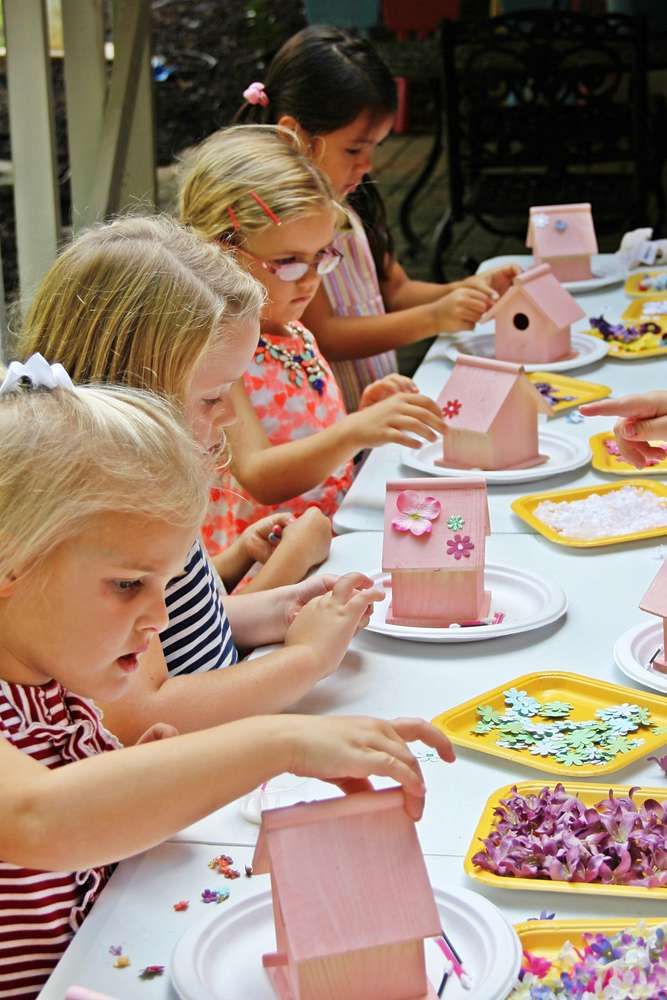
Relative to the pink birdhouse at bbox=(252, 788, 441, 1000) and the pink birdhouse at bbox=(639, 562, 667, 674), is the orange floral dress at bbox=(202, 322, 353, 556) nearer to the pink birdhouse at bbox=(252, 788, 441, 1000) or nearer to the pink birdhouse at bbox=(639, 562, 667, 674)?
the pink birdhouse at bbox=(639, 562, 667, 674)

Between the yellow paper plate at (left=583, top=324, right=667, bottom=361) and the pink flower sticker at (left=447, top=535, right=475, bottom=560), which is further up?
the pink flower sticker at (left=447, top=535, right=475, bottom=560)

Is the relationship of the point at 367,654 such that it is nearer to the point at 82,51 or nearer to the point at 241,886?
the point at 241,886

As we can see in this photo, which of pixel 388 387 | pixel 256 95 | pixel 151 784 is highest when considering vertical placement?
pixel 256 95

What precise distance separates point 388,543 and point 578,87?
389 cm

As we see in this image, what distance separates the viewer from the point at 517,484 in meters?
2.20

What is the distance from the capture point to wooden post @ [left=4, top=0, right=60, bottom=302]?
310 centimetres

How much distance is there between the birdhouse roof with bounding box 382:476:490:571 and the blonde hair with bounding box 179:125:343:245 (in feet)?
2.30

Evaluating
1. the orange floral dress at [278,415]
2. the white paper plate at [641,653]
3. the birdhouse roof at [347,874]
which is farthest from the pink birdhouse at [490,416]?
the birdhouse roof at [347,874]

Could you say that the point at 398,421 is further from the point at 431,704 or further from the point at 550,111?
the point at 550,111

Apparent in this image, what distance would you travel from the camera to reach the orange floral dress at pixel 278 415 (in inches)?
92.9

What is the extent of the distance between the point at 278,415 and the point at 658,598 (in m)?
1.05

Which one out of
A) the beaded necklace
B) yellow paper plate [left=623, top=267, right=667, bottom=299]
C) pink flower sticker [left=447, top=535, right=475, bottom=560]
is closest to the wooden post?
the beaded necklace

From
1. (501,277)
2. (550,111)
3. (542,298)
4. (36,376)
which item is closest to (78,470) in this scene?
(36,376)

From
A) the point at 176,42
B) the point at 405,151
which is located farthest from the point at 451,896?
the point at 176,42
